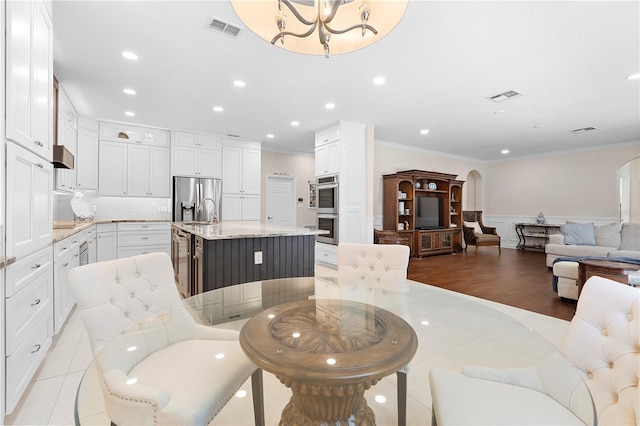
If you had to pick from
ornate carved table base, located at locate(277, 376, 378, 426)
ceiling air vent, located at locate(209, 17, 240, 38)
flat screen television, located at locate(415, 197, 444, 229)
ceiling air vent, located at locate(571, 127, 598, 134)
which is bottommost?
ornate carved table base, located at locate(277, 376, 378, 426)

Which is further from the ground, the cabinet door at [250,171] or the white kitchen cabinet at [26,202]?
the cabinet door at [250,171]

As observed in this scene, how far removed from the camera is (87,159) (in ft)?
16.0

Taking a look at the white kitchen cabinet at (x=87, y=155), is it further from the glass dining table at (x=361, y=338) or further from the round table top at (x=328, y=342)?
the round table top at (x=328, y=342)

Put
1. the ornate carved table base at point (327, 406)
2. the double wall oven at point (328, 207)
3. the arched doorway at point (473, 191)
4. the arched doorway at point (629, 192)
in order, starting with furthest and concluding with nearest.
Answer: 1. the arched doorway at point (473, 191)
2. the arched doorway at point (629, 192)
3. the double wall oven at point (328, 207)
4. the ornate carved table base at point (327, 406)

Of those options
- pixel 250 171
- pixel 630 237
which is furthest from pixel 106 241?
pixel 630 237

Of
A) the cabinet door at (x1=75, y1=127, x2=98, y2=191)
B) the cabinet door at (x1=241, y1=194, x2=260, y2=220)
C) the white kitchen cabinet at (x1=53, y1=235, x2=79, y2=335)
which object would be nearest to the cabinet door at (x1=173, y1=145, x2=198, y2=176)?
the cabinet door at (x1=241, y1=194, x2=260, y2=220)

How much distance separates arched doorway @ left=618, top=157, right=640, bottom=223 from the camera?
21.5 feet

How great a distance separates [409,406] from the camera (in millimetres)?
1601

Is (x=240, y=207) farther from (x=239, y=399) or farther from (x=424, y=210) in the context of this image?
(x=239, y=399)

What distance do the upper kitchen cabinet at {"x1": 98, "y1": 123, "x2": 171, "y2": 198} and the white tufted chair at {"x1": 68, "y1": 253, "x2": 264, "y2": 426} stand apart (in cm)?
460

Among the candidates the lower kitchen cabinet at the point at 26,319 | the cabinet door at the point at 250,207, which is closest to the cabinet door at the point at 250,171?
the cabinet door at the point at 250,207

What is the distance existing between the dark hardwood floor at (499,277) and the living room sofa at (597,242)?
0.48 metres

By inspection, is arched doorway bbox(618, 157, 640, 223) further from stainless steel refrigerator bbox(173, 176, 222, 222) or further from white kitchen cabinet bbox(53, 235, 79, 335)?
white kitchen cabinet bbox(53, 235, 79, 335)

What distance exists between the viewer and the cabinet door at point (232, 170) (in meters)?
6.05
